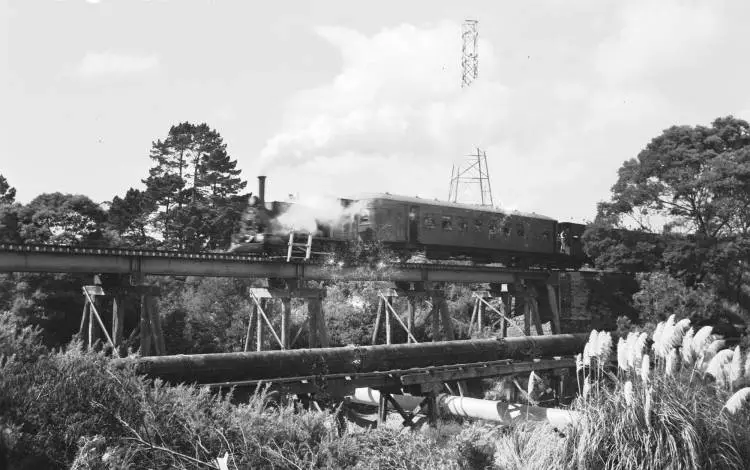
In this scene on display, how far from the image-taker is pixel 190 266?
77.7 ft

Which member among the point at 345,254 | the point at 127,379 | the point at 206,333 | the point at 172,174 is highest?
the point at 172,174

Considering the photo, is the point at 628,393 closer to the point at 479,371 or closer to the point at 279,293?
the point at 479,371

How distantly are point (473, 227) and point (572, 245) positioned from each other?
9.16m

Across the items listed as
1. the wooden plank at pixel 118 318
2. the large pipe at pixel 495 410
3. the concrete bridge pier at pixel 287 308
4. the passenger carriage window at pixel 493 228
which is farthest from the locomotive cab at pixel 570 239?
the wooden plank at pixel 118 318

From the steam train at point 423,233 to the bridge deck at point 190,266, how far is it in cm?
93

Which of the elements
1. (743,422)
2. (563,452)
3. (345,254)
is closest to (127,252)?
(345,254)

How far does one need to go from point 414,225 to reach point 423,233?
627mm

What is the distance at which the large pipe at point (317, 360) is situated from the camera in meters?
14.6

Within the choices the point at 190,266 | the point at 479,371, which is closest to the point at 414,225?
the point at 190,266

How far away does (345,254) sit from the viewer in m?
28.2

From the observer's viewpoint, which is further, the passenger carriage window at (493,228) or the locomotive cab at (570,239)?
the locomotive cab at (570,239)

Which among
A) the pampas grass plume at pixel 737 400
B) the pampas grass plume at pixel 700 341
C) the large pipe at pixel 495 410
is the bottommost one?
the large pipe at pixel 495 410

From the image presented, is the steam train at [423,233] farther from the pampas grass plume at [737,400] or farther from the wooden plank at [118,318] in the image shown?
the pampas grass plume at [737,400]

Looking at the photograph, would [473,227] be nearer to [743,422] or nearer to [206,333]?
[206,333]
